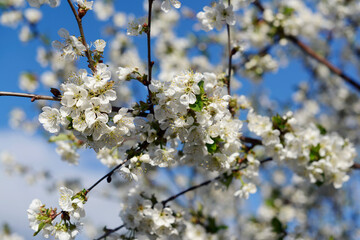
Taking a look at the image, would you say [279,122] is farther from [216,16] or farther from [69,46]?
[69,46]

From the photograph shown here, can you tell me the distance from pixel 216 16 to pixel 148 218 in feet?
5.25

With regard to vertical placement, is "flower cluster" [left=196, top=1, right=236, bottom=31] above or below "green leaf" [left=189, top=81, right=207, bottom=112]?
above

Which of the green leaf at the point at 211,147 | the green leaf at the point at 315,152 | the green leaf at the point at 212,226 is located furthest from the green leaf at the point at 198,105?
the green leaf at the point at 212,226

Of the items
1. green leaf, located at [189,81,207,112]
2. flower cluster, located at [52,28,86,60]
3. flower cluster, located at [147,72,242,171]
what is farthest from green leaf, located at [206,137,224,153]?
flower cluster, located at [52,28,86,60]

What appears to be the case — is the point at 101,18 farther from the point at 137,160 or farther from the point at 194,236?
the point at 137,160

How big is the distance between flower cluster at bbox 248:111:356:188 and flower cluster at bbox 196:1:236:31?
32.2 inches

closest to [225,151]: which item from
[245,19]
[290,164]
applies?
[290,164]

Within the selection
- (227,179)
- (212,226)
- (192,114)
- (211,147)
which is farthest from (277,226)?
(192,114)

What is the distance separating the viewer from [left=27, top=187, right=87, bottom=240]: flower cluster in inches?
75.5

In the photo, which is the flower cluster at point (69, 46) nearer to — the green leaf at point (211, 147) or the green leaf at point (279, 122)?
the green leaf at point (211, 147)

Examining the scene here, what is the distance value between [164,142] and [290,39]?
11.1 ft

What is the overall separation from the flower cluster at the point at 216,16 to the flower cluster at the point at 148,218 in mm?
1410

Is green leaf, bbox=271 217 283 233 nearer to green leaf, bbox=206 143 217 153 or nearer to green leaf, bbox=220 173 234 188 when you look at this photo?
green leaf, bbox=220 173 234 188

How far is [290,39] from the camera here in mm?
4820
